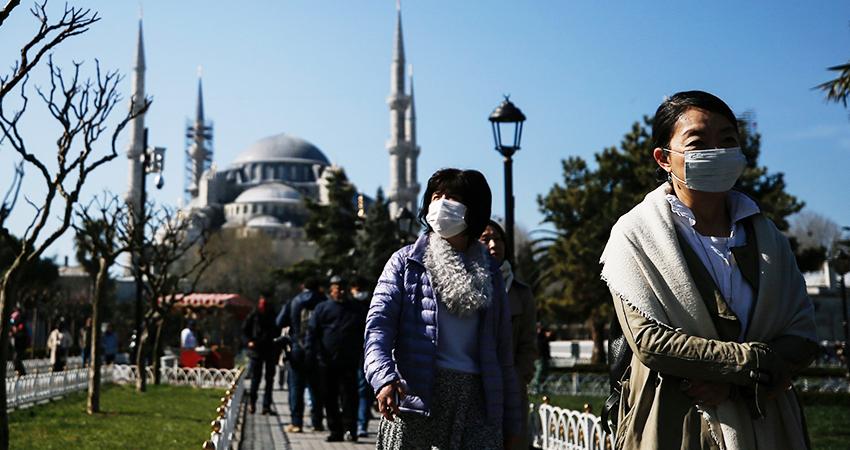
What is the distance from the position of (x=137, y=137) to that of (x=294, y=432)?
231 ft

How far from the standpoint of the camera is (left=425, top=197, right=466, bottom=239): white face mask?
3.80 meters

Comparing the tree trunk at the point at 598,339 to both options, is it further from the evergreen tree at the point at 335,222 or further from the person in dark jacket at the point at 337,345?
the person in dark jacket at the point at 337,345

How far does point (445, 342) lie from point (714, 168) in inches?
47.7

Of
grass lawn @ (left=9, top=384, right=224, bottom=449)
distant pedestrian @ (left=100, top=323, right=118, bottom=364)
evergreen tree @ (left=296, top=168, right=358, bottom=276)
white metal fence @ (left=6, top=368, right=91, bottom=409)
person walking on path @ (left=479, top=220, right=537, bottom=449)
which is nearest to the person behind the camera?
person walking on path @ (left=479, top=220, right=537, bottom=449)

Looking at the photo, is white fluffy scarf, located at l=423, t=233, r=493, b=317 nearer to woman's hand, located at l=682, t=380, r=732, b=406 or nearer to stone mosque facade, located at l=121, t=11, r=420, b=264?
woman's hand, located at l=682, t=380, r=732, b=406

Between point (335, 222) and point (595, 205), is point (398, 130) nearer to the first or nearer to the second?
point (335, 222)

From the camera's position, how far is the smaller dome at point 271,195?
107438 millimetres

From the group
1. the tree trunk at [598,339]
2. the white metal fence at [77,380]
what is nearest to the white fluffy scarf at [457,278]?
the white metal fence at [77,380]

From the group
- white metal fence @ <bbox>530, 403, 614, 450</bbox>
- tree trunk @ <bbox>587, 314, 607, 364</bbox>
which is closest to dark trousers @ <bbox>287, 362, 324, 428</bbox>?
white metal fence @ <bbox>530, 403, 614, 450</bbox>

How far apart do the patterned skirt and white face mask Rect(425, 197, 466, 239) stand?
0.50 m

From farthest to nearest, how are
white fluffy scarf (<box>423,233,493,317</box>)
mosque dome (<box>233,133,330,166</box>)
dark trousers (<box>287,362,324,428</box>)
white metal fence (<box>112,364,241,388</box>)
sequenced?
1. mosque dome (<box>233,133,330,166</box>)
2. white metal fence (<box>112,364,241,388</box>)
3. dark trousers (<box>287,362,324,428</box>)
4. white fluffy scarf (<box>423,233,493,317</box>)

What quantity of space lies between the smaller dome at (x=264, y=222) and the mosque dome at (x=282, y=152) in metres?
16.3

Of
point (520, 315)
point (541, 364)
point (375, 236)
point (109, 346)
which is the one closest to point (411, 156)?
point (375, 236)

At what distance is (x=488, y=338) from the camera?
369 centimetres
